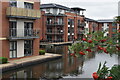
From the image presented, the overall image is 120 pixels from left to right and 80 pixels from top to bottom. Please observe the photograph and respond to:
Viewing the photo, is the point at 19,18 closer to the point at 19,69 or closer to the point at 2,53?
the point at 2,53

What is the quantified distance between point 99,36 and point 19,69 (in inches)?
472

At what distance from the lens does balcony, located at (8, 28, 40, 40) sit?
17.2 meters

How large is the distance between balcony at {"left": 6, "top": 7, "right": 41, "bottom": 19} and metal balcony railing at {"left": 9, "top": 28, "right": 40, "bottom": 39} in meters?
1.31

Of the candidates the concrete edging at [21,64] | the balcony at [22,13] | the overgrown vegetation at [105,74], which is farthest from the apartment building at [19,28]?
the overgrown vegetation at [105,74]

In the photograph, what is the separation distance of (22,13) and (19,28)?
1.55 m

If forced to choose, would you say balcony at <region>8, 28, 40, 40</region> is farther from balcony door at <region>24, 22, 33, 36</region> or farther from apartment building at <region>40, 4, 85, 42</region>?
apartment building at <region>40, 4, 85, 42</region>

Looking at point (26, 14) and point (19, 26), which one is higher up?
point (26, 14)

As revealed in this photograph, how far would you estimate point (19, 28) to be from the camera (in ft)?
60.8

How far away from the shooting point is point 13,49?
707 inches

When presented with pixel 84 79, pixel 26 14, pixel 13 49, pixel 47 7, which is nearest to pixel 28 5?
pixel 26 14

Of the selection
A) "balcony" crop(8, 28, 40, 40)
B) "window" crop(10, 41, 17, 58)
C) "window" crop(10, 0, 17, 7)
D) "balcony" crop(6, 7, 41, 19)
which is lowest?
"window" crop(10, 41, 17, 58)

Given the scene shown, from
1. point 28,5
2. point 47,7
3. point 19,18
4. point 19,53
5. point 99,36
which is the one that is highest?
point 47,7

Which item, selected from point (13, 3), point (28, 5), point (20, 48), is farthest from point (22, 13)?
point (20, 48)

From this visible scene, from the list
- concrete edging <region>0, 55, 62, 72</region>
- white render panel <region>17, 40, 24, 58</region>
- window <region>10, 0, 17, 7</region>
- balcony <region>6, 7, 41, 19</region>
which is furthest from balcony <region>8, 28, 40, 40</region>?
concrete edging <region>0, 55, 62, 72</region>
